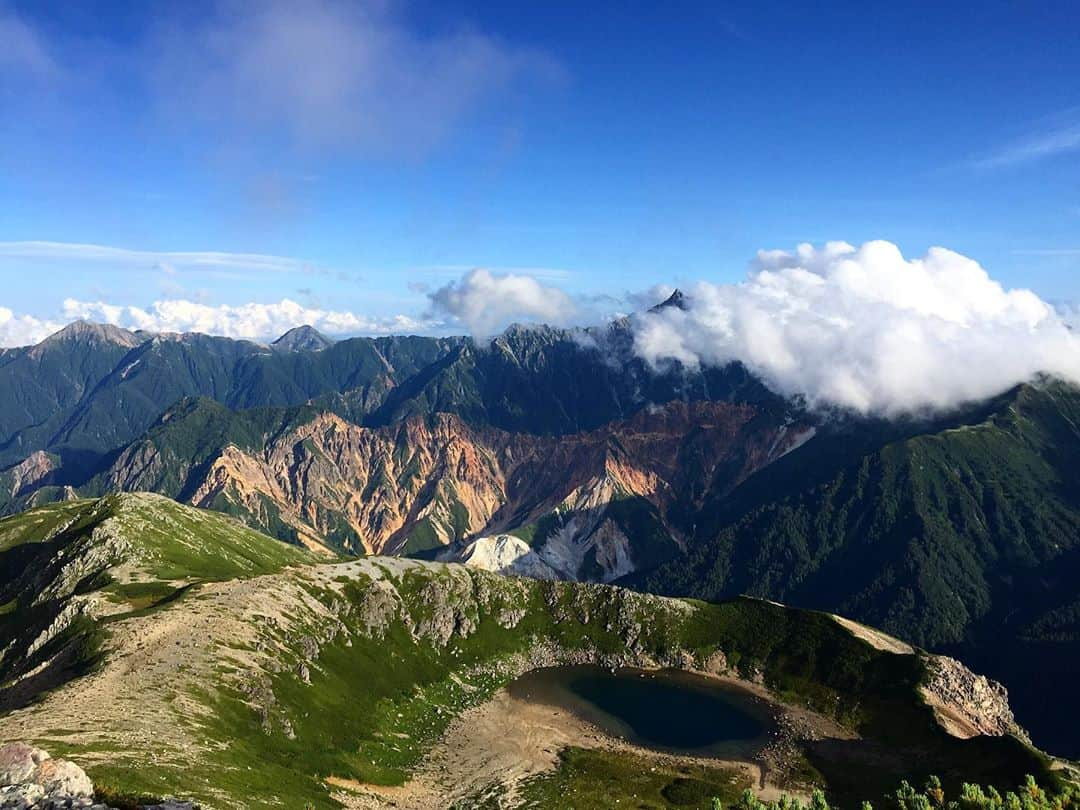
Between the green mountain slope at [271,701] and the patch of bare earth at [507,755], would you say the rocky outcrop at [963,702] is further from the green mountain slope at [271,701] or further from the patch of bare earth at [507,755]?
the patch of bare earth at [507,755]

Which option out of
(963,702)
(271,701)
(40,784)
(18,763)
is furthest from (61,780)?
(963,702)

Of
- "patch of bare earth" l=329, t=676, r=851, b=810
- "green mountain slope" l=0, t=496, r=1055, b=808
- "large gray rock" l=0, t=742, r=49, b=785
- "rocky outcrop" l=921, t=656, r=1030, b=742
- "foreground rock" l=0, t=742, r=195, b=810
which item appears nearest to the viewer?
"foreground rock" l=0, t=742, r=195, b=810

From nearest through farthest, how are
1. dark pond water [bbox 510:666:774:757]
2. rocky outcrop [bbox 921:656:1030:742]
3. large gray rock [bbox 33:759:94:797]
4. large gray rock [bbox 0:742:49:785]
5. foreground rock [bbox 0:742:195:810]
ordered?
foreground rock [bbox 0:742:195:810] → large gray rock [bbox 33:759:94:797] → large gray rock [bbox 0:742:49:785] → dark pond water [bbox 510:666:774:757] → rocky outcrop [bbox 921:656:1030:742]

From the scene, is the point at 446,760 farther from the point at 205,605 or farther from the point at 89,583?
the point at 89,583

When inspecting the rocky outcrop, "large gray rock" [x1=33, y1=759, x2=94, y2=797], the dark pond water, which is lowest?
the dark pond water

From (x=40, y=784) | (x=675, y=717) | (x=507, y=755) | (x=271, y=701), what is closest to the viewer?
(x=40, y=784)

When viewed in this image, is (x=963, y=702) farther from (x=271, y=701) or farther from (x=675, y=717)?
(x=271, y=701)

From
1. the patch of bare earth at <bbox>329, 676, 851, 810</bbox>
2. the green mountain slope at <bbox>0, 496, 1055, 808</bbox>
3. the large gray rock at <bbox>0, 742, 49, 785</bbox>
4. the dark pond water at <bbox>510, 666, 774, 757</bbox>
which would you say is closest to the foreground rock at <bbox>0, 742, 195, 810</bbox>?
the large gray rock at <bbox>0, 742, 49, 785</bbox>

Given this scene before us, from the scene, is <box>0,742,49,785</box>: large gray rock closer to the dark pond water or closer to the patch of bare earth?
the patch of bare earth
